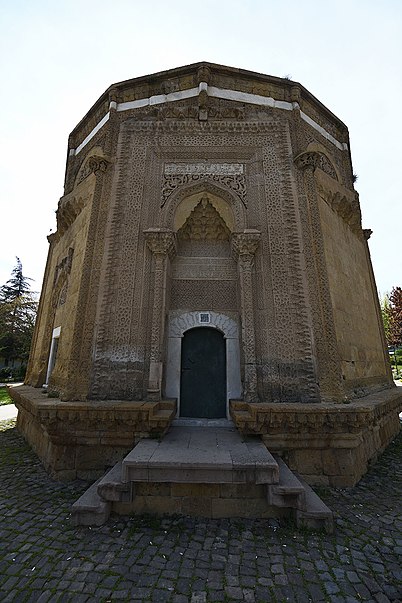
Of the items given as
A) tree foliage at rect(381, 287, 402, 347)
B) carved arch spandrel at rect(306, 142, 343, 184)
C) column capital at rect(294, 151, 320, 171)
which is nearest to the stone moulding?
column capital at rect(294, 151, 320, 171)

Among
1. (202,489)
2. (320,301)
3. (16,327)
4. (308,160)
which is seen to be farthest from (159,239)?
(16,327)

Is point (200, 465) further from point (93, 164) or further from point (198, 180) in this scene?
point (93, 164)

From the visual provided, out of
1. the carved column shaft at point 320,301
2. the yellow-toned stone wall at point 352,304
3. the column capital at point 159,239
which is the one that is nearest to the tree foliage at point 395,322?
the yellow-toned stone wall at point 352,304

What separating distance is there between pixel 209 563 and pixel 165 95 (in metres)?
9.17

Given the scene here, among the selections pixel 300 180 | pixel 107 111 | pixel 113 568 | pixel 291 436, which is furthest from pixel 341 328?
pixel 107 111

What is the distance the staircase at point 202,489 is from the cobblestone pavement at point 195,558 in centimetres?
14

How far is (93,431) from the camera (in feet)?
15.2

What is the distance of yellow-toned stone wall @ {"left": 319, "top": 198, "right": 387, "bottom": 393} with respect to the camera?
621 cm

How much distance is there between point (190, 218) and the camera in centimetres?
675

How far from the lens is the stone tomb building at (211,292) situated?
4.62 metres

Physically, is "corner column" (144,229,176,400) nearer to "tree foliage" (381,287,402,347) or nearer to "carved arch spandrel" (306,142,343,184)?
"carved arch spandrel" (306,142,343,184)

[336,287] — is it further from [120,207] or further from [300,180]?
[120,207]

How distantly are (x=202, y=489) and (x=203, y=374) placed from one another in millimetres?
2504

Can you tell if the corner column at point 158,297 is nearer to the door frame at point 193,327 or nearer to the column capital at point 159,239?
the column capital at point 159,239
